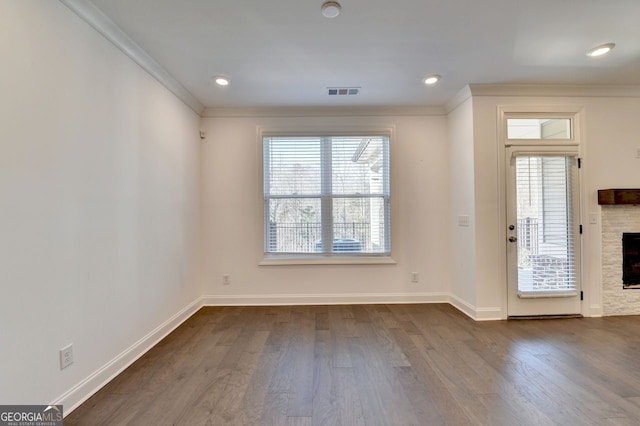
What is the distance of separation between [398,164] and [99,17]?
328 centimetres

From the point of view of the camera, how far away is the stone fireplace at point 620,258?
3.29 meters

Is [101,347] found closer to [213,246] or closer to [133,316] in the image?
[133,316]

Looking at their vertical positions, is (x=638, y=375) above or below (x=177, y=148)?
below

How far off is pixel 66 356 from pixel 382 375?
2.07m

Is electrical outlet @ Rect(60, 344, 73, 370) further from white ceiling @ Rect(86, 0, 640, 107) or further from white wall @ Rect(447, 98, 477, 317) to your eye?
white wall @ Rect(447, 98, 477, 317)

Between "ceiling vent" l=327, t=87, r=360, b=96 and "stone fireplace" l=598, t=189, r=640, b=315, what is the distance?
3.13 meters

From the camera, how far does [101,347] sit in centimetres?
204

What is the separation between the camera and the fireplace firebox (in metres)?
3.30

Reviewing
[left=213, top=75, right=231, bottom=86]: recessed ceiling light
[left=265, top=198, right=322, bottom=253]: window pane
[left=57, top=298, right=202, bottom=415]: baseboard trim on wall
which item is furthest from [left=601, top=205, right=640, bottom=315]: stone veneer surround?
[left=57, top=298, right=202, bottom=415]: baseboard trim on wall

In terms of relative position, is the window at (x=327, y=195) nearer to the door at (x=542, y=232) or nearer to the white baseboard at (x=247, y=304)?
the white baseboard at (x=247, y=304)

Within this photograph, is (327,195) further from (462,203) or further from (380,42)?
(380,42)

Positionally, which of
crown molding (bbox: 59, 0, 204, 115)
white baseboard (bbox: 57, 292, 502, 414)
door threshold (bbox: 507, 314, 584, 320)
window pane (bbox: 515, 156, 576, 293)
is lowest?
door threshold (bbox: 507, 314, 584, 320)

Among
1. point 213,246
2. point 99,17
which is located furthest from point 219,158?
Answer: point 99,17

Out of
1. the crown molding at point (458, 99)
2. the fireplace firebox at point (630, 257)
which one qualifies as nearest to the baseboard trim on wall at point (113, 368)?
the crown molding at point (458, 99)
